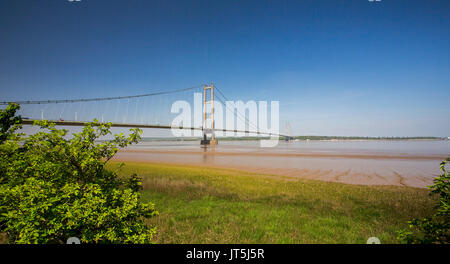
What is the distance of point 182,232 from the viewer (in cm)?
486

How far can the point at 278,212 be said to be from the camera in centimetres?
618

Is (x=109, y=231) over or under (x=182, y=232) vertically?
over

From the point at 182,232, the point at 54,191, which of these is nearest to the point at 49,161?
the point at 54,191

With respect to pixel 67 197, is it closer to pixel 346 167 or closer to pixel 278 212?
pixel 278 212

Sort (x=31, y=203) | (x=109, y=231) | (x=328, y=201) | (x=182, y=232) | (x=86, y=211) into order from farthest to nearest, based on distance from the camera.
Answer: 1. (x=328, y=201)
2. (x=182, y=232)
3. (x=109, y=231)
4. (x=86, y=211)
5. (x=31, y=203)

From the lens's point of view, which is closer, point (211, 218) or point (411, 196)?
point (211, 218)

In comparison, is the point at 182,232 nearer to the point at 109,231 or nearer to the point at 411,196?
the point at 109,231

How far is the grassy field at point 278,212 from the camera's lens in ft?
15.3

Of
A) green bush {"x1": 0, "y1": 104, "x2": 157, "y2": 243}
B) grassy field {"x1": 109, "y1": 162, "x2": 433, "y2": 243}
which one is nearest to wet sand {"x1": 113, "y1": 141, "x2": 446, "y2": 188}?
grassy field {"x1": 109, "y1": 162, "x2": 433, "y2": 243}

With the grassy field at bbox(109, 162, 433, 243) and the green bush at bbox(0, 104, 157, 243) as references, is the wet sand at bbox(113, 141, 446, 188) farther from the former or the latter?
the green bush at bbox(0, 104, 157, 243)

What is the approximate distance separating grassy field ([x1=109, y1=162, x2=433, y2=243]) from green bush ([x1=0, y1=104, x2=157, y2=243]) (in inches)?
101

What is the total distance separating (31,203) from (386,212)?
8.97 metres

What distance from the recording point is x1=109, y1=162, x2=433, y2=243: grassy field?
184 inches
